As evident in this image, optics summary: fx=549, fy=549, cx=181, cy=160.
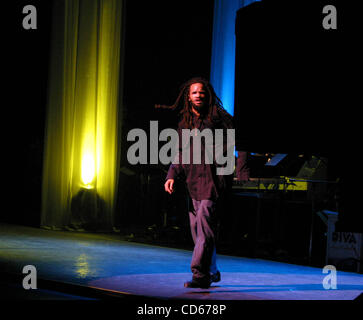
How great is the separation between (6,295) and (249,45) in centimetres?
243

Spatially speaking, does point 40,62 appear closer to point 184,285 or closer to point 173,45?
point 173,45

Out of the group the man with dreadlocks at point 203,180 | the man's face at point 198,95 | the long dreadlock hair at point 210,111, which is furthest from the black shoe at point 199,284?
the man's face at point 198,95

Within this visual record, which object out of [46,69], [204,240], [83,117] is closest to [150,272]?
[204,240]

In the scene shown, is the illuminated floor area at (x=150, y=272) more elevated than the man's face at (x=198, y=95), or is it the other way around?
the man's face at (x=198, y=95)

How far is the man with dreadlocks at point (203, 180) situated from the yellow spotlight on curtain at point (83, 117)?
4621 millimetres

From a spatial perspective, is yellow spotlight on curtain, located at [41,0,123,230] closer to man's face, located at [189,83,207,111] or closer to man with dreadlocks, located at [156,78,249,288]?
man with dreadlocks, located at [156,78,249,288]

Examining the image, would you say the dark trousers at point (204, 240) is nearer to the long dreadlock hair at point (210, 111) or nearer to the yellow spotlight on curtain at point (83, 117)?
the long dreadlock hair at point (210, 111)

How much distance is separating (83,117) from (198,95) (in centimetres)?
493

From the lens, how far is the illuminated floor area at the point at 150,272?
3.87 metres

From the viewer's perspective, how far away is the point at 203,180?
399cm

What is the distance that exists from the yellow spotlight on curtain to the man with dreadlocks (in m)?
4.62

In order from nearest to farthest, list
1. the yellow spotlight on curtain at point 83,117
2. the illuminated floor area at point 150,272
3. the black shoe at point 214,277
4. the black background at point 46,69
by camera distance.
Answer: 1. the illuminated floor area at point 150,272
2. the black shoe at point 214,277
3. the yellow spotlight on curtain at point 83,117
4. the black background at point 46,69

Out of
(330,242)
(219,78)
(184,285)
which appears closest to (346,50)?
(184,285)

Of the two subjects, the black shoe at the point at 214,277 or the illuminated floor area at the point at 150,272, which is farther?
the black shoe at the point at 214,277
